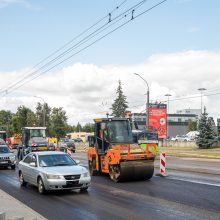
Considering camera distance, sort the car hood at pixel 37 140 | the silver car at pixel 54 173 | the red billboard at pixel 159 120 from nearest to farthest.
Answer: the silver car at pixel 54 173 < the car hood at pixel 37 140 < the red billboard at pixel 159 120

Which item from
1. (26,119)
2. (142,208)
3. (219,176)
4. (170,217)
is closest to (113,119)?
(219,176)

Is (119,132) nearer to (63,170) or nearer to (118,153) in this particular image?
(118,153)

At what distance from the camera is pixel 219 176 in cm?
1948

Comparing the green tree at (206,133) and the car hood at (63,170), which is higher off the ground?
the green tree at (206,133)

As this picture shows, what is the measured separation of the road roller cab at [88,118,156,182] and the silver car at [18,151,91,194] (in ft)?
8.82

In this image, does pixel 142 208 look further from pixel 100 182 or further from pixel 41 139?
pixel 41 139

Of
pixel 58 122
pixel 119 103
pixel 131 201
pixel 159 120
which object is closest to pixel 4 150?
pixel 131 201

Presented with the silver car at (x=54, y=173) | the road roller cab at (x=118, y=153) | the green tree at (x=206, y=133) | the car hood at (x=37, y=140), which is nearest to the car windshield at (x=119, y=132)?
the road roller cab at (x=118, y=153)

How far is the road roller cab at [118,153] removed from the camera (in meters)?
17.6

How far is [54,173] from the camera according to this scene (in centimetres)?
1385

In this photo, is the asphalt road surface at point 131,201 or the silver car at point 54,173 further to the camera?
the silver car at point 54,173

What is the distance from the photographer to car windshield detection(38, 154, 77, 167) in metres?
15.1

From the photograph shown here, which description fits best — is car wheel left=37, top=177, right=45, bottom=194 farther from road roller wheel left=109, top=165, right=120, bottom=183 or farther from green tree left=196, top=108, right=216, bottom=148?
green tree left=196, top=108, right=216, bottom=148

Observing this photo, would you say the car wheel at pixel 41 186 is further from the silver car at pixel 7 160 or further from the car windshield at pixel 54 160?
the silver car at pixel 7 160
